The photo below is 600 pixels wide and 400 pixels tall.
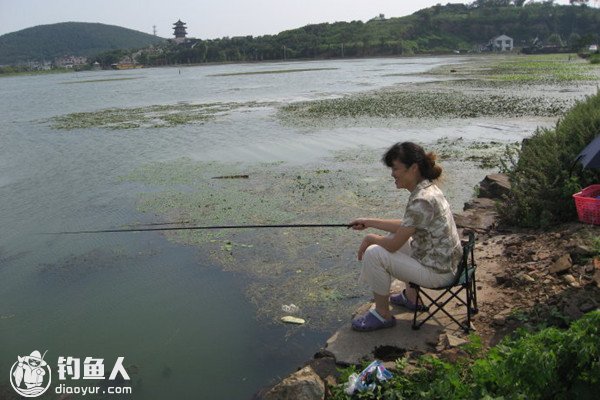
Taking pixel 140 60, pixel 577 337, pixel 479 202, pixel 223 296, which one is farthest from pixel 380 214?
pixel 140 60

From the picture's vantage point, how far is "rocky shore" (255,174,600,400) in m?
3.77

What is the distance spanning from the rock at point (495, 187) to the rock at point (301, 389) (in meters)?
5.03

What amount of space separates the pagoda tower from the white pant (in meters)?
182

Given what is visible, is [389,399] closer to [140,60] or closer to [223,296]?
[223,296]

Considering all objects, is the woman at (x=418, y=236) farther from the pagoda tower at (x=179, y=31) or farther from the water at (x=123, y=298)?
the pagoda tower at (x=179, y=31)

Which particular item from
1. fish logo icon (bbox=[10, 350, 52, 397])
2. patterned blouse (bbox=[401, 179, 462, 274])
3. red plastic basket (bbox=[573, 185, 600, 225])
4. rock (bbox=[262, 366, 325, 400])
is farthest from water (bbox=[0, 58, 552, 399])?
red plastic basket (bbox=[573, 185, 600, 225])

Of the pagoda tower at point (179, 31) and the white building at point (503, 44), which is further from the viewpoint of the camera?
the pagoda tower at point (179, 31)

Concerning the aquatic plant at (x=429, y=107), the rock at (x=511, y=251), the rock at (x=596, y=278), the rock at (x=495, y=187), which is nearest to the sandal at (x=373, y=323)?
the rock at (x=596, y=278)

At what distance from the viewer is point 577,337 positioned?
2.63 metres

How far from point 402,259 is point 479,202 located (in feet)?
13.8

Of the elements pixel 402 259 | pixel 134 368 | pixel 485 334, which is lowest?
pixel 134 368

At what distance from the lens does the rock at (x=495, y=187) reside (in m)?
7.76

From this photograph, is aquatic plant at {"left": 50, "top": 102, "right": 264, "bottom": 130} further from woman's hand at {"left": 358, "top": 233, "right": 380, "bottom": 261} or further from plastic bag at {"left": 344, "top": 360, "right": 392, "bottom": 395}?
plastic bag at {"left": 344, "top": 360, "right": 392, "bottom": 395}

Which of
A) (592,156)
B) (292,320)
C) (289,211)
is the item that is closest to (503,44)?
(289,211)
